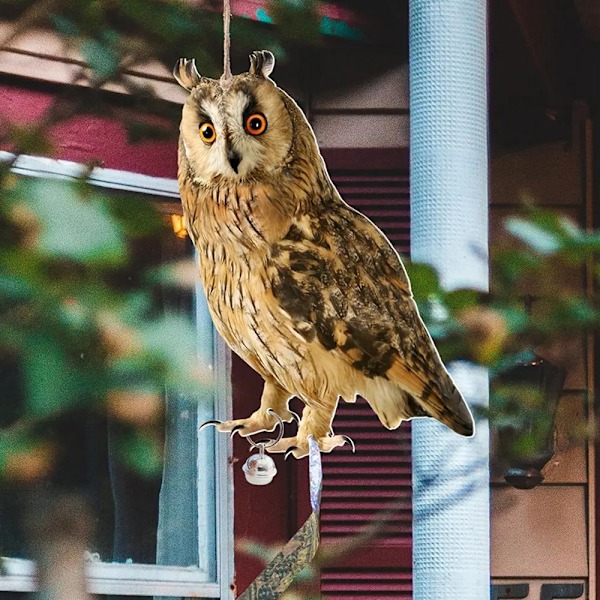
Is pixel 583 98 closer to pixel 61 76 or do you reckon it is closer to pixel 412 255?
pixel 412 255

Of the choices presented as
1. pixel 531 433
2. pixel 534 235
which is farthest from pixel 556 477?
pixel 534 235

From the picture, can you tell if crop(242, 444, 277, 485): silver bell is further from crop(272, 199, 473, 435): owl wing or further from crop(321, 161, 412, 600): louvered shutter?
crop(321, 161, 412, 600): louvered shutter

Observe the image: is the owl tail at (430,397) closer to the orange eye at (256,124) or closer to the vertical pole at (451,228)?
the orange eye at (256,124)

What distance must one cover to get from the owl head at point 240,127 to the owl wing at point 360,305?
7cm

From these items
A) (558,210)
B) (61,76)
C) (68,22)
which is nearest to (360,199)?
(558,210)

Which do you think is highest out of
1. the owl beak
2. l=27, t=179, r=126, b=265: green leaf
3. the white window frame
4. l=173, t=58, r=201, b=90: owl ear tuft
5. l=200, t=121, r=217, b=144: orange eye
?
l=173, t=58, r=201, b=90: owl ear tuft

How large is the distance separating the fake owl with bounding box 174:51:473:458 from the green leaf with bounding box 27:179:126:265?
18cm

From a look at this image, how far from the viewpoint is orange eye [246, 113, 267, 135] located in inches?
43.8

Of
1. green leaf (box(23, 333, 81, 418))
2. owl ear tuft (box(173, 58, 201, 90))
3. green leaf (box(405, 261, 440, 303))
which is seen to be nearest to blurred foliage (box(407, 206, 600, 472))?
green leaf (box(405, 261, 440, 303))

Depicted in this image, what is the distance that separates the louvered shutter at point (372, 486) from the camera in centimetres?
180

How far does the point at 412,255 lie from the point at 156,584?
0.56 meters

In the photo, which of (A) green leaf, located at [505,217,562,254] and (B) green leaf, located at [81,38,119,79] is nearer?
(B) green leaf, located at [81,38,119,79]

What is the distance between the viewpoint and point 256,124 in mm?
1115

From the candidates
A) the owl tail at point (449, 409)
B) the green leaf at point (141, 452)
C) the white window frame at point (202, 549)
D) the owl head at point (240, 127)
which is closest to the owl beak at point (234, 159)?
the owl head at point (240, 127)
